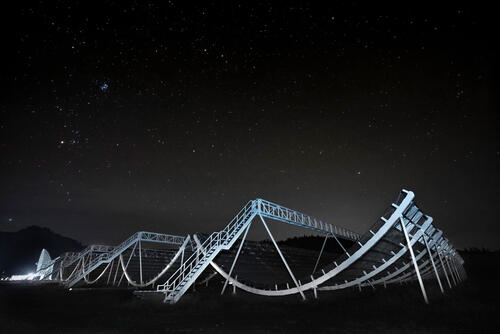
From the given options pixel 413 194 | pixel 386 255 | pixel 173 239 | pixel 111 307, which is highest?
pixel 173 239

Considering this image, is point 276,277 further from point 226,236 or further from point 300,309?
point 300,309

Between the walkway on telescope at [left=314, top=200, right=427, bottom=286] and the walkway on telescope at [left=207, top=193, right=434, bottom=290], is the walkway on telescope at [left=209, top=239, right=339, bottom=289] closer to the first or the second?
the walkway on telescope at [left=207, top=193, right=434, bottom=290]

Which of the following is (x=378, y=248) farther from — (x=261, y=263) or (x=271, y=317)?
(x=261, y=263)

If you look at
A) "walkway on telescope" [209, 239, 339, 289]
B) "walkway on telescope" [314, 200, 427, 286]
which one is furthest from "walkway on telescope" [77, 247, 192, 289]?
"walkway on telescope" [314, 200, 427, 286]

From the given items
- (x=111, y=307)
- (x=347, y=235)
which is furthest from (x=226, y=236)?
(x=347, y=235)

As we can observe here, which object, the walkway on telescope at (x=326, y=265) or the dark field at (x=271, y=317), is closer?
the dark field at (x=271, y=317)

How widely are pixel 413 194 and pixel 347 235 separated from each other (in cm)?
1631

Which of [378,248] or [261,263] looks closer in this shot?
[378,248]

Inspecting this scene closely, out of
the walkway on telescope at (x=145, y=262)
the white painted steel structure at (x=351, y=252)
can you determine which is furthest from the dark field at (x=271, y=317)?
the walkway on telescope at (x=145, y=262)

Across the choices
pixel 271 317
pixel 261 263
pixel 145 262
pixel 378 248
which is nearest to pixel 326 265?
pixel 261 263

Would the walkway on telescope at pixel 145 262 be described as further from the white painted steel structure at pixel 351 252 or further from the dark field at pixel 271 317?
the dark field at pixel 271 317

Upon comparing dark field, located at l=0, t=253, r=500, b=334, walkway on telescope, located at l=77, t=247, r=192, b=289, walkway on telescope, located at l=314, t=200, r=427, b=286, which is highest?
walkway on telescope, located at l=77, t=247, r=192, b=289

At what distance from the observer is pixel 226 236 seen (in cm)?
1938

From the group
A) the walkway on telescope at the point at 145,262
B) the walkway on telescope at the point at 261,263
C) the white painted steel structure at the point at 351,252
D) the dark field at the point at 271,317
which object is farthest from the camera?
the walkway on telescope at the point at 145,262
